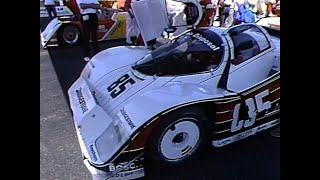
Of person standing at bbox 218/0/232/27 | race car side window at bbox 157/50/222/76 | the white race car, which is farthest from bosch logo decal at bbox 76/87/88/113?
person standing at bbox 218/0/232/27

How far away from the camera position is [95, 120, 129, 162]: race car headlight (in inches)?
85.2

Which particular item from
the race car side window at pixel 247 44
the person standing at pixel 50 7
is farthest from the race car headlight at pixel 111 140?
the person standing at pixel 50 7

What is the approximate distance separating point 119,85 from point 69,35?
3.99m

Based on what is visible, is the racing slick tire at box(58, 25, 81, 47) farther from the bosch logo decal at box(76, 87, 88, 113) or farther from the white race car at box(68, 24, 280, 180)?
the bosch logo decal at box(76, 87, 88, 113)

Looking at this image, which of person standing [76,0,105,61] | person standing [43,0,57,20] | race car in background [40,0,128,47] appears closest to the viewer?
person standing [76,0,105,61]

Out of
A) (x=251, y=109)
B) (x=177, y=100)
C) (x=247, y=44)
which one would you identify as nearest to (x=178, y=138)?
(x=177, y=100)

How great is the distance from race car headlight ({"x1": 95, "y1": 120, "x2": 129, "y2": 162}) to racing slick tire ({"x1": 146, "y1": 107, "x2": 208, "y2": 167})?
0.16 metres

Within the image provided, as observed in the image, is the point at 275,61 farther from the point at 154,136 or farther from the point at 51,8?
the point at 51,8

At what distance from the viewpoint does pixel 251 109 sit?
2.55 m

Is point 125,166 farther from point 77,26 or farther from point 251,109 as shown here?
point 77,26

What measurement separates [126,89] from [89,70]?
2.11 feet

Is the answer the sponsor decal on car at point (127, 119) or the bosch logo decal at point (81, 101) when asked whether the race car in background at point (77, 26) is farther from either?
the sponsor decal on car at point (127, 119)
